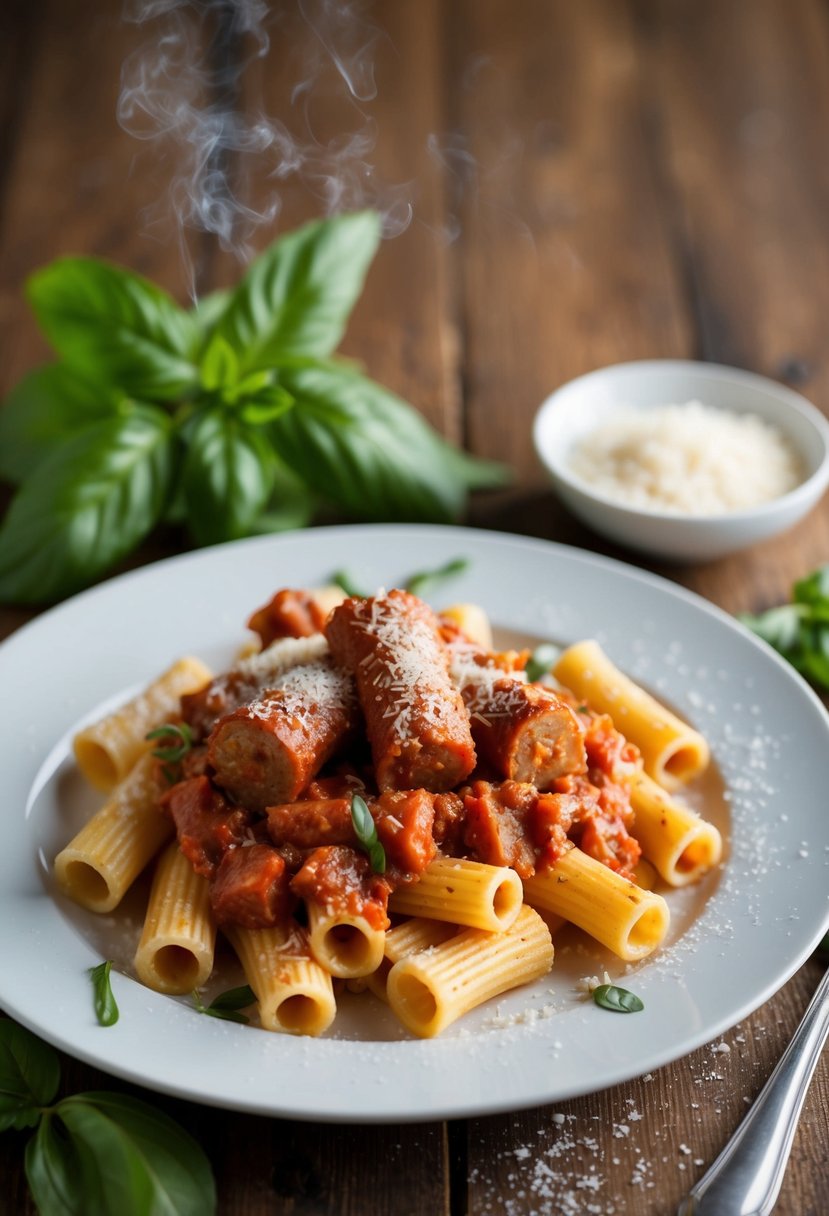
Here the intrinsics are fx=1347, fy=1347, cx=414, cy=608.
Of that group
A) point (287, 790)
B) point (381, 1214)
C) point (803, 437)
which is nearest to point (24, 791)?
point (287, 790)

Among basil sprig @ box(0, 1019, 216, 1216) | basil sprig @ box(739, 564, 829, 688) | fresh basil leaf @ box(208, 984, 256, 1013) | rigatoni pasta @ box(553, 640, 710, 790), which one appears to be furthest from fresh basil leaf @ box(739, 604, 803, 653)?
basil sprig @ box(0, 1019, 216, 1216)

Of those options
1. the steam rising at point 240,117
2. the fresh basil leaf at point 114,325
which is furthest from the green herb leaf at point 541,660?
the steam rising at point 240,117

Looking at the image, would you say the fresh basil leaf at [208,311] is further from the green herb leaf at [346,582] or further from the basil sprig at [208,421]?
the green herb leaf at [346,582]

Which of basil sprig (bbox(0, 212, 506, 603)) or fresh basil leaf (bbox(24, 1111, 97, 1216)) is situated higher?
basil sprig (bbox(0, 212, 506, 603))

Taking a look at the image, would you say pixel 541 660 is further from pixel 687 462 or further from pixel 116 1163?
pixel 116 1163

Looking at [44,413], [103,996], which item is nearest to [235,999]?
[103,996]

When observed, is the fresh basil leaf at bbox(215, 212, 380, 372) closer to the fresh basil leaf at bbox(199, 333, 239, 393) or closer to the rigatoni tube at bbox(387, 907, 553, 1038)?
the fresh basil leaf at bbox(199, 333, 239, 393)

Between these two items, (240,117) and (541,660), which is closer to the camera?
(541,660)
